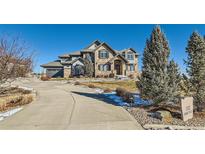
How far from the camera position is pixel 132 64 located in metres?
24.3

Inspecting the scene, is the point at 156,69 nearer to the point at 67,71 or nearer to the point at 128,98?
the point at 128,98

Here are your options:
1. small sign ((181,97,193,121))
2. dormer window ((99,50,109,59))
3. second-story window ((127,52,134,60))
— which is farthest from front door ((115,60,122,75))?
small sign ((181,97,193,121))

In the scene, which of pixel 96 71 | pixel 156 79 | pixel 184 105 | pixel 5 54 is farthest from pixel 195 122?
pixel 96 71

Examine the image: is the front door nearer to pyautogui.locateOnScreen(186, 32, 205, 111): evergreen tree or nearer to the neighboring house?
the neighboring house

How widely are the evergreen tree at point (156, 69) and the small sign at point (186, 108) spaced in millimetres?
1077

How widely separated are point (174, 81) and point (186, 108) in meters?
1.61

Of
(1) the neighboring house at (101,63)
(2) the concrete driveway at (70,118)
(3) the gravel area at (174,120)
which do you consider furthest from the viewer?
(1) the neighboring house at (101,63)

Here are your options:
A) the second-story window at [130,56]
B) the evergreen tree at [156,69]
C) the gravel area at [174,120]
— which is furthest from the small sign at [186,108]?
the second-story window at [130,56]

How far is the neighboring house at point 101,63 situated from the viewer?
2391 cm

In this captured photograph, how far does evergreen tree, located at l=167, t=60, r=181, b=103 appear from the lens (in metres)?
8.21

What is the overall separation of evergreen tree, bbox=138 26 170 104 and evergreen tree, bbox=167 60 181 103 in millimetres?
195

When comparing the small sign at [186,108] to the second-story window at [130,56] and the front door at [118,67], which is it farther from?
the second-story window at [130,56]

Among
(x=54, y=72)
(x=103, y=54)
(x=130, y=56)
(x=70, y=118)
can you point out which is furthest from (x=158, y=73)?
(x=54, y=72)
